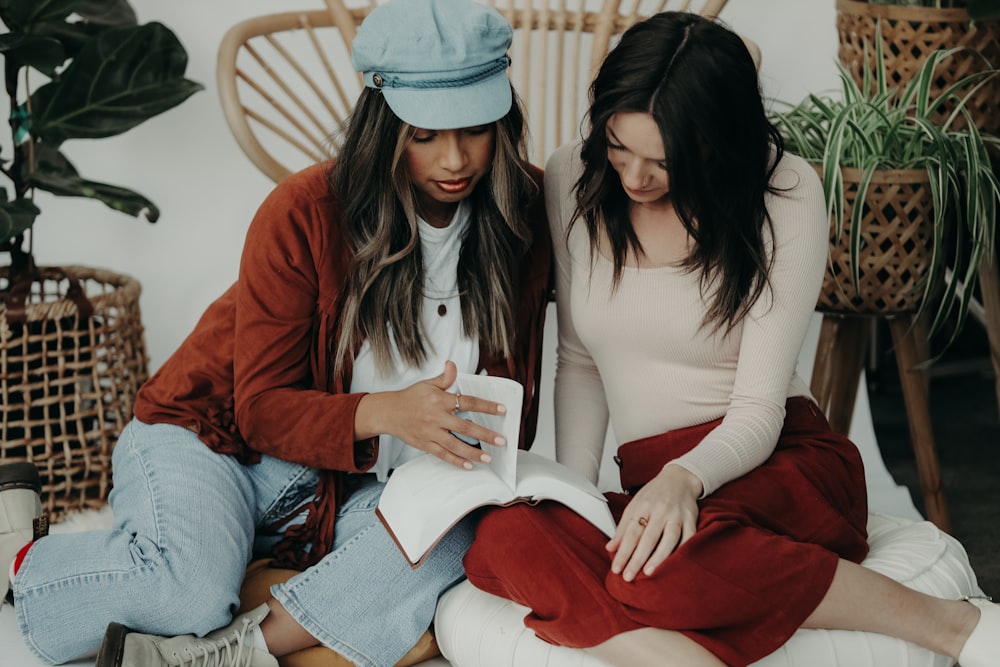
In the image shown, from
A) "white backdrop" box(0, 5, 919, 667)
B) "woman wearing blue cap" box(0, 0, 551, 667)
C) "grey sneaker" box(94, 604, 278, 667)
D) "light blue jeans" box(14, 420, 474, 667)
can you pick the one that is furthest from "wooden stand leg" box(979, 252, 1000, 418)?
"grey sneaker" box(94, 604, 278, 667)

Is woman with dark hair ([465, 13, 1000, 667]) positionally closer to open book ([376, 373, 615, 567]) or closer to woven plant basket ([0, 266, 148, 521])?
open book ([376, 373, 615, 567])

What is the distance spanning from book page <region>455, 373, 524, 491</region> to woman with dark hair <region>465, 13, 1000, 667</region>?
0.06 meters

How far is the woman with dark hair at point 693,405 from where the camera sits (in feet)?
4.59

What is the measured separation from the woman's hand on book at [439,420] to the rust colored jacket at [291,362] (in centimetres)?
8

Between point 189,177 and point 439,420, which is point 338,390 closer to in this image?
point 439,420

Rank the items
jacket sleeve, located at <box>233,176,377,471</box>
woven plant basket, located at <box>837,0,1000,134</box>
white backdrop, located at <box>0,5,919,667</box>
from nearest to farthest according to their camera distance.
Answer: jacket sleeve, located at <box>233,176,377,471</box> < woven plant basket, located at <box>837,0,1000,134</box> < white backdrop, located at <box>0,5,919,667</box>

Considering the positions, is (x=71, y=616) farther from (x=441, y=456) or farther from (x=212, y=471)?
(x=441, y=456)

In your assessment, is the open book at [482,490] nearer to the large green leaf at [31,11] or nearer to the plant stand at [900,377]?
the plant stand at [900,377]

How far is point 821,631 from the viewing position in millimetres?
1438

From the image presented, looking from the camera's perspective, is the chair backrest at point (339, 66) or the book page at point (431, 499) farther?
the chair backrest at point (339, 66)

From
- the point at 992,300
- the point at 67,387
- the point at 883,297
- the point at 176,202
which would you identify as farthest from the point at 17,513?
the point at 992,300

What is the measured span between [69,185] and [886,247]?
4.75 feet

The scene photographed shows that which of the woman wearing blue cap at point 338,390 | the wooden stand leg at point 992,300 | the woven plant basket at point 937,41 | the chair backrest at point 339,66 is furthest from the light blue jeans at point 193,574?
the woven plant basket at point 937,41

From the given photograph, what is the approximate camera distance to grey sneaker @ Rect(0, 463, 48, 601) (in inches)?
66.0
